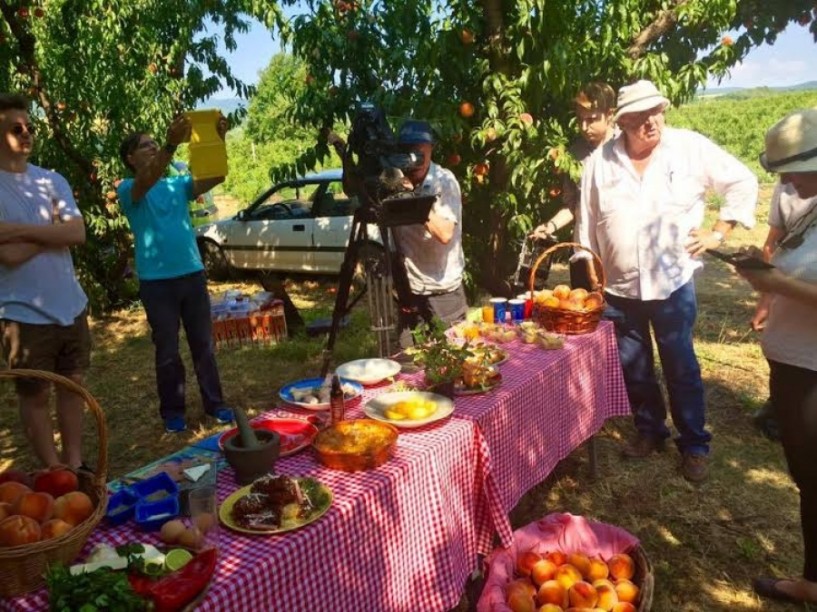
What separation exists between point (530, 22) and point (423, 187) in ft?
8.02

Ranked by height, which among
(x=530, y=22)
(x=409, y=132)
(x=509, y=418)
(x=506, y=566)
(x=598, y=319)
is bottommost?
(x=506, y=566)

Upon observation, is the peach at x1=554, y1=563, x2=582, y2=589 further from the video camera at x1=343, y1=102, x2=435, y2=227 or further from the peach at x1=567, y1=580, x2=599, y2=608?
the video camera at x1=343, y1=102, x2=435, y2=227

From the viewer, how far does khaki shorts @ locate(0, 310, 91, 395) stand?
121 inches

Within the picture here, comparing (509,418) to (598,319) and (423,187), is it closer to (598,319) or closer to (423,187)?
(598,319)

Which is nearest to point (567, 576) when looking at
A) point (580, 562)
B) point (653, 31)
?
point (580, 562)

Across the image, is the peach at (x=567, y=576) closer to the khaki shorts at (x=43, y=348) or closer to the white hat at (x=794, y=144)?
the white hat at (x=794, y=144)

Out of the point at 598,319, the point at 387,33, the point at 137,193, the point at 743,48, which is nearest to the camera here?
the point at 598,319

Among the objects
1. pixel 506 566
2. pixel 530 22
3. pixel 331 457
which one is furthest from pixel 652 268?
pixel 530 22

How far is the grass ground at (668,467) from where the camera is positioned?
9.75ft

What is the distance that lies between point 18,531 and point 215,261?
351 inches

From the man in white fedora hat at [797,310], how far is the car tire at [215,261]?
860 cm

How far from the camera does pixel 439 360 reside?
2.61m

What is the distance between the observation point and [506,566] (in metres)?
2.42

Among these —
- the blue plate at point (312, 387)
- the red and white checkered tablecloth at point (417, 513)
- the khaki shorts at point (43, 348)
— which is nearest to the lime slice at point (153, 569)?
the red and white checkered tablecloth at point (417, 513)
